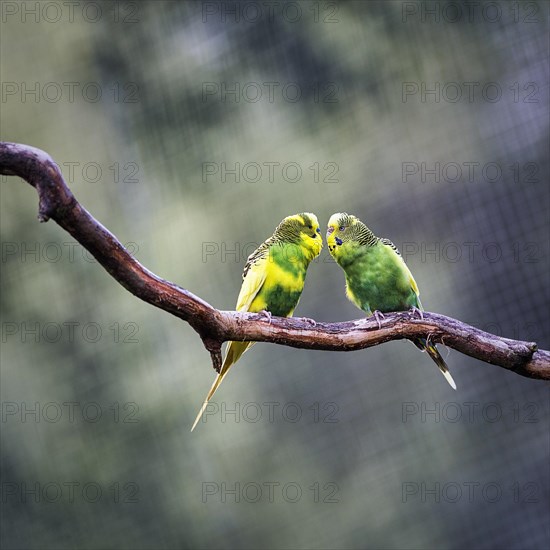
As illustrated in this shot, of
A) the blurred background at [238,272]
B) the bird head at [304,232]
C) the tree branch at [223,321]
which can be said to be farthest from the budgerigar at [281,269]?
the blurred background at [238,272]

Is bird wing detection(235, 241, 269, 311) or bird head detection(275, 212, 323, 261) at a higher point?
bird head detection(275, 212, 323, 261)

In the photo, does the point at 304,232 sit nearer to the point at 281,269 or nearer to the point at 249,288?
the point at 281,269

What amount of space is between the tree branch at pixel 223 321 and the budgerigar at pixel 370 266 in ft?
0.68

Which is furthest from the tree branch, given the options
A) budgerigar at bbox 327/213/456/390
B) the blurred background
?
the blurred background

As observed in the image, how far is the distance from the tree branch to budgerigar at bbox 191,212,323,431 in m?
0.23

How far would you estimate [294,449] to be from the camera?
4117 mm

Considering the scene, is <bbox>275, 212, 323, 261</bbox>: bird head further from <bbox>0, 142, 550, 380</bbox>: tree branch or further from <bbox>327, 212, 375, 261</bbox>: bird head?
<bbox>0, 142, 550, 380</bbox>: tree branch

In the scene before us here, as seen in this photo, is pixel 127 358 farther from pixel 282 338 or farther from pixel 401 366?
pixel 282 338

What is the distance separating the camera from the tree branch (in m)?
1.40

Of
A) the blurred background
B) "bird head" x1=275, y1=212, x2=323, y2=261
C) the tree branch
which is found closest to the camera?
the tree branch

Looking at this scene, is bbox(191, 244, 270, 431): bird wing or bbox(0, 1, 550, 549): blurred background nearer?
bbox(191, 244, 270, 431): bird wing

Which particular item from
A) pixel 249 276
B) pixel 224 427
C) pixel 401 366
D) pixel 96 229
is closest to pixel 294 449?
pixel 224 427

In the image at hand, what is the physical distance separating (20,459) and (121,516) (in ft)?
2.14

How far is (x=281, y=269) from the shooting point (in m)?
1.95
